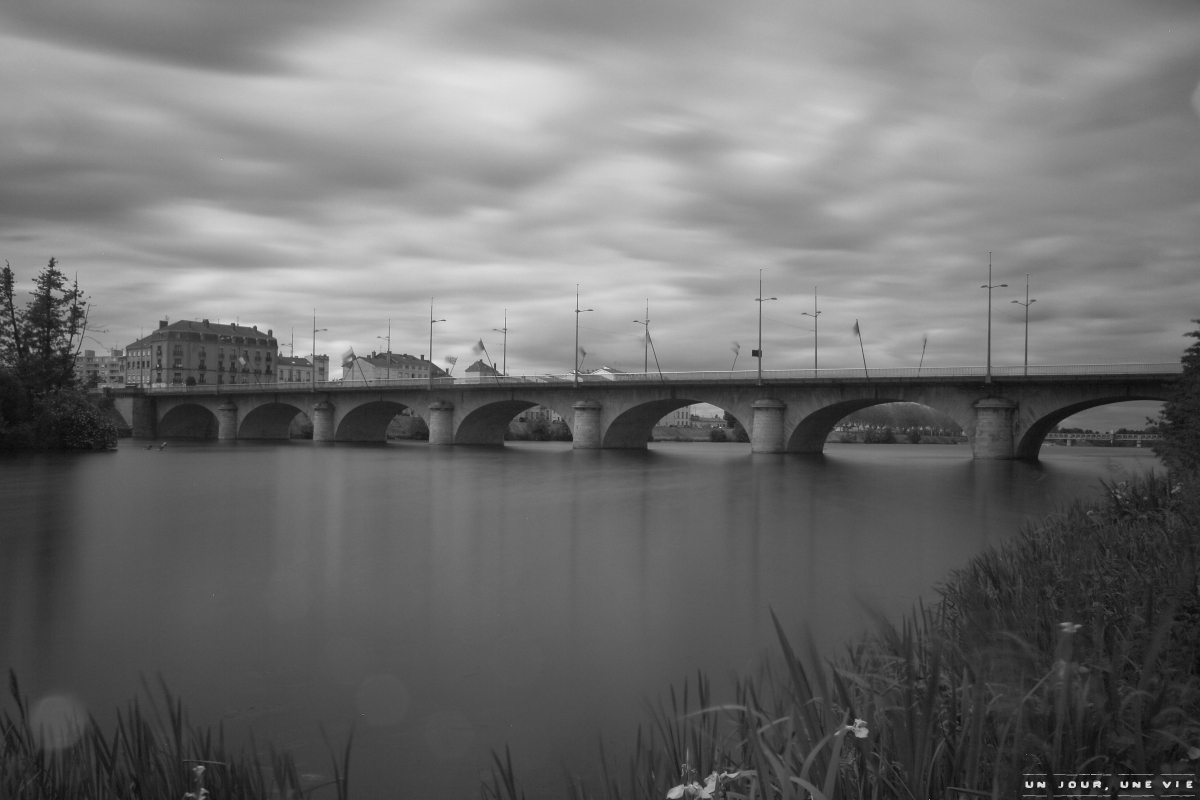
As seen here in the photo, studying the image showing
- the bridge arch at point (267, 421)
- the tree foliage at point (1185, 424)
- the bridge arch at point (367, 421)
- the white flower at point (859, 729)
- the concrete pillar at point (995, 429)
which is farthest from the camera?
the bridge arch at point (267, 421)

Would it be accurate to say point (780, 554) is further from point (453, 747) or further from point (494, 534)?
point (453, 747)

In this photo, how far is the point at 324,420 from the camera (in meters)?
75.3

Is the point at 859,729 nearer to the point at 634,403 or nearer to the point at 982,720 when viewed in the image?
the point at 982,720

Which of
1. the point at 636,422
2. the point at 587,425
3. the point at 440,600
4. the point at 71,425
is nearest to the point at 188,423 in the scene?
the point at 71,425

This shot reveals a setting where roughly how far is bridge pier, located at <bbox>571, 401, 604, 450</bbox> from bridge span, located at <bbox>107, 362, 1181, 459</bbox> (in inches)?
2.6

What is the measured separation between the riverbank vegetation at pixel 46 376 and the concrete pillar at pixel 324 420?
24174 millimetres

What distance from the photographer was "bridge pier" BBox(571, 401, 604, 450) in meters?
58.4

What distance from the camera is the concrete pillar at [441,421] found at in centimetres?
6681

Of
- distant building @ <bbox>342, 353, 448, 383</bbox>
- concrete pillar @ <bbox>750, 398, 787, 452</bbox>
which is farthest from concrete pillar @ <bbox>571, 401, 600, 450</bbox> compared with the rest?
distant building @ <bbox>342, 353, 448, 383</bbox>

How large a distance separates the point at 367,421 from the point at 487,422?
14.0 m

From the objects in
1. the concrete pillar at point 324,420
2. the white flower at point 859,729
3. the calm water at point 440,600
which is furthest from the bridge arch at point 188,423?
the white flower at point 859,729

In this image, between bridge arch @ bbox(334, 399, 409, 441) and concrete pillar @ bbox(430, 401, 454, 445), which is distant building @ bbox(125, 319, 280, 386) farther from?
concrete pillar @ bbox(430, 401, 454, 445)

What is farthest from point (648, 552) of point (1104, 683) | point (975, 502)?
point (975, 502)

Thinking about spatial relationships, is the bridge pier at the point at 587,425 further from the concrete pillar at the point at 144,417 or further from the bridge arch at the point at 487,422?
the concrete pillar at the point at 144,417
